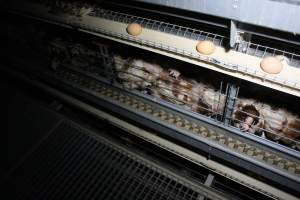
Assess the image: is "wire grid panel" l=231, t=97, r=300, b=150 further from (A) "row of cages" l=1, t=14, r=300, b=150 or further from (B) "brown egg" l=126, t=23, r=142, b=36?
(B) "brown egg" l=126, t=23, r=142, b=36

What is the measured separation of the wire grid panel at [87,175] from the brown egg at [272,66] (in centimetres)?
106

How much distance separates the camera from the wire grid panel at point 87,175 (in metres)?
2.16

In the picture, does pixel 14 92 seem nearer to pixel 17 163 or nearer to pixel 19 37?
pixel 19 37

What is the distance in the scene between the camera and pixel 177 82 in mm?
2307

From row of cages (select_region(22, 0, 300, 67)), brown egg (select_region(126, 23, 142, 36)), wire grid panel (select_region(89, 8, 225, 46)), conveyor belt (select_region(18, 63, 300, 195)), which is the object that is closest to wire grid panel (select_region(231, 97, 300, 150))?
conveyor belt (select_region(18, 63, 300, 195))

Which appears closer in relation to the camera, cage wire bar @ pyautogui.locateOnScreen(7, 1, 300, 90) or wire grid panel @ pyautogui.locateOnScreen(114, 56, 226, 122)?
cage wire bar @ pyautogui.locateOnScreen(7, 1, 300, 90)

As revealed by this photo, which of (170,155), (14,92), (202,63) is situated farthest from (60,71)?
(202,63)

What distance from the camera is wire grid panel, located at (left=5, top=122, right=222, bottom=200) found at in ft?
7.08

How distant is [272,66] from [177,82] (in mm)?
967

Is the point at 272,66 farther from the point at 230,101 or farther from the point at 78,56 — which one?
the point at 78,56

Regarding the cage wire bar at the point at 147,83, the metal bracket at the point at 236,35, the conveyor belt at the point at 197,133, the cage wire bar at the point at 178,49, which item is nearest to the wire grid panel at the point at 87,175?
the conveyor belt at the point at 197,133

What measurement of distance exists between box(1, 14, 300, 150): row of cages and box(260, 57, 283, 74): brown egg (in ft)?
0.59

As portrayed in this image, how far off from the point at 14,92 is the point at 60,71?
69cm

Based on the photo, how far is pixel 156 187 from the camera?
215cm
